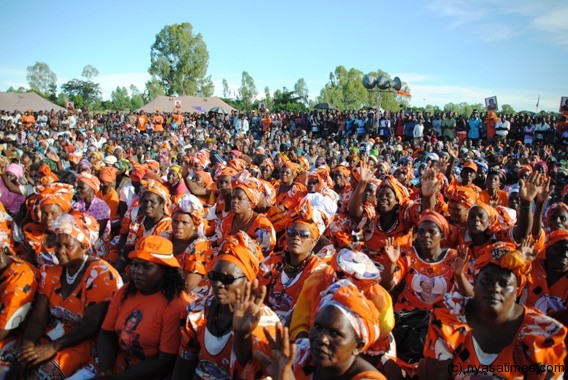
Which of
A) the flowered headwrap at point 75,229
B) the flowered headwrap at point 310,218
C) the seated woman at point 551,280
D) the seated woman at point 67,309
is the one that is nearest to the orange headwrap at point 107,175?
the flowered headwrap at point 75,229

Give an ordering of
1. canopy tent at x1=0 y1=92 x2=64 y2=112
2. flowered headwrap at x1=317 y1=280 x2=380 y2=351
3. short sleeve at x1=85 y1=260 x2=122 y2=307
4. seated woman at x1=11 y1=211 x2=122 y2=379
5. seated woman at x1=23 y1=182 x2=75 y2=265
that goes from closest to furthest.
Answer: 1. flowered headwrap at x1=317 y1=280 x2=380 y2=351
2. seated woman at x1=11 y1=211 x2=122 y2=379
3. short sleeve at x1=85 y1=260 x2=122 y2=307
4. seated woman at x1=23 y1=182 x2=75 y2=265
5. canopy tent at x1=0 y1=92 x2=64 y2=112

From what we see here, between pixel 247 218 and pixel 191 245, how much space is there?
1.05 m

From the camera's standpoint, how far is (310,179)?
23.0ft

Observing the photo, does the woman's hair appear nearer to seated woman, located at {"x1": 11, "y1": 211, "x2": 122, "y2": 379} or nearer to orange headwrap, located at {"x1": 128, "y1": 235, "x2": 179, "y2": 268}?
orange headwrap, located at {"x1": 128, "y1": 235, "x2": 179, "y2": 268}

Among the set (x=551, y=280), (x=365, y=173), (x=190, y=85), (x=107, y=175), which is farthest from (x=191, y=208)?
(x=190, y=85)

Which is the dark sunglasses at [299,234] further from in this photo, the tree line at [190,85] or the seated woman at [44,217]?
the tree line at [190,85]

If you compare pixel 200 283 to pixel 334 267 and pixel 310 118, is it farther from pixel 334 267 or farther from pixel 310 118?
pixel 310 118

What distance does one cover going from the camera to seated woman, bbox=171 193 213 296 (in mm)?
3768

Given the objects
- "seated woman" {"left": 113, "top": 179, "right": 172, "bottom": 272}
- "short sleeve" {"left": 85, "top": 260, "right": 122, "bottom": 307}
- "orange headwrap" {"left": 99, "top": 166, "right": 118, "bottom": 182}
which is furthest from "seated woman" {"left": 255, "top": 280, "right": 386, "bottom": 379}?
"orange headwrap" {"left": 99, "top": 166, "right": 118, "bottom": 182}

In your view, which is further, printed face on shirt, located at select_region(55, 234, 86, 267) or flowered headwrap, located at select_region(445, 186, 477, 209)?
flowered headwrap, located at select_region(445, 186, 477, 209)

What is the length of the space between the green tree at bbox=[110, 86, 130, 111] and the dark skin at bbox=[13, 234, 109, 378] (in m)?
63.3

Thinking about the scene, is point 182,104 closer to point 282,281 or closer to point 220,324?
point 282,281

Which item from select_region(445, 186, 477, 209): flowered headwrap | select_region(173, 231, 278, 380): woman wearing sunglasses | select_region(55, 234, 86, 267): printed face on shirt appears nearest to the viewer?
select_region(173, 231, 278, 380): woman wearing sunglasses

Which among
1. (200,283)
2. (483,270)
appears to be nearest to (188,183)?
(200,283)
